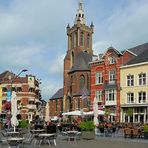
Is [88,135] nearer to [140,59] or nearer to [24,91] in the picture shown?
[140,59]

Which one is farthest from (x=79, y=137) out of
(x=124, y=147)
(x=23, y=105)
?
(x=23, y=105)

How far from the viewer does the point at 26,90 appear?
3580 inches

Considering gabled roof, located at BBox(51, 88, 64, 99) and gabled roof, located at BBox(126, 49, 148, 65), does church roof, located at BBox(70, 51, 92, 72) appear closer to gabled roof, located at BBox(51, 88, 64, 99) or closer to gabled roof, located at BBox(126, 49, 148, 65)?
gabled roof, located at BBox(51, 88, 64, 99)

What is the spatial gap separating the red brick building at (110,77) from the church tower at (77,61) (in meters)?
10.4

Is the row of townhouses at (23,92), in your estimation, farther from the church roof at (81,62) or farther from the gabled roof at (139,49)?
the gabled roof at (139,49)

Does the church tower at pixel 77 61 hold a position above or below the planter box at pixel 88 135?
above

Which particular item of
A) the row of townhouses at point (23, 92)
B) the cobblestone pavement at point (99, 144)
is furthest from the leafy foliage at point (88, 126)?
the row of townhouses at point (23, 92)

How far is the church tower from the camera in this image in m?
83.2

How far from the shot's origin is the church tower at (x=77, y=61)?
83.2m

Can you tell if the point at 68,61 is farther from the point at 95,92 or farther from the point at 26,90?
the point at 95,92

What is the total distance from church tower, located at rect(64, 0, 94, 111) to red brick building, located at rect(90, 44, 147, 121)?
10.4 meters

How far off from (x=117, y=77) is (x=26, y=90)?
103ft

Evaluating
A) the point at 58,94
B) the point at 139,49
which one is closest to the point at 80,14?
the point at 58,94

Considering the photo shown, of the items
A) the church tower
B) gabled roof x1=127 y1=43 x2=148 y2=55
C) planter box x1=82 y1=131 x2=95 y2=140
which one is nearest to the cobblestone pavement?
planter box x1=82 y1=131 x2=95 y2=140
